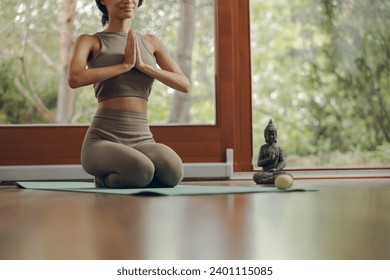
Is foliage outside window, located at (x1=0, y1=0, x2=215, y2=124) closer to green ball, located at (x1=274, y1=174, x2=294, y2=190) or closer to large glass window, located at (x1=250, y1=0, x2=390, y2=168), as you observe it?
large glass window, located at (x1=250, y1=0, x2=390, y2=168)

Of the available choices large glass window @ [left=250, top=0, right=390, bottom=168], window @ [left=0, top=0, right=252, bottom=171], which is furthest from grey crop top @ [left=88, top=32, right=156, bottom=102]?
large glass window @ [left=250, top=0, right=390, bottom=168]

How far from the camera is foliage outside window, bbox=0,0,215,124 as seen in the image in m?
3.79

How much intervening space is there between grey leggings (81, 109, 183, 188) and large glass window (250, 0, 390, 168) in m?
1.56

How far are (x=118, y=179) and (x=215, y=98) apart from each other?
1.63 meters

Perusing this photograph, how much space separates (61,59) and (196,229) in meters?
2.80

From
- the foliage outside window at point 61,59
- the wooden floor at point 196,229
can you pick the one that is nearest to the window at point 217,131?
the foliage outside window at point 61,59

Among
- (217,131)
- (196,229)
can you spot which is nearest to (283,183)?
(196,229)

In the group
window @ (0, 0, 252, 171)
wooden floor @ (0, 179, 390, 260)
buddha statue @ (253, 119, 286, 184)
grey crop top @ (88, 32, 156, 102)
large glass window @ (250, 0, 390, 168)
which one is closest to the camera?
wooden floor @ (0, 179, 390, 260)

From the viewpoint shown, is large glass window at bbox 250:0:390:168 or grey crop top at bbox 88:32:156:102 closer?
grey crop top at bbox 88:32:156:102

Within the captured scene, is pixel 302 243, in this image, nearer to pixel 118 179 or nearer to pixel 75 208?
pixel 75 208

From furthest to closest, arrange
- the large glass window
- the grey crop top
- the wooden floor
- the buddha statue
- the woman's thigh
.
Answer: the large glass window < the buddha statue < the grey crop top < the woman's thigh < the wooden floor

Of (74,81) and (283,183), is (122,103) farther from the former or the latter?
(283,183)

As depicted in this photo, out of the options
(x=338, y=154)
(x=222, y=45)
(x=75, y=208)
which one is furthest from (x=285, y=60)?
(x=75, y=208)

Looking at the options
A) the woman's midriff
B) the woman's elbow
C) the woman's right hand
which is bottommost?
the woman's midriff
